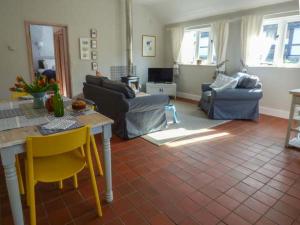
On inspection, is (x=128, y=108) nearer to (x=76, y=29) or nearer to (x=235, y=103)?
(x=235, y=103)

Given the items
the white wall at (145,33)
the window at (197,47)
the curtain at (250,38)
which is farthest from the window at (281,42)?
the white wall at (145,33)

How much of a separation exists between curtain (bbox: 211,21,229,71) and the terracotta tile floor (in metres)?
2.71

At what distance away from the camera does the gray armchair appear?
3912 millimetres

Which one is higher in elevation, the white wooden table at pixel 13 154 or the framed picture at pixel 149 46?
the framed picture at pixel 149 46

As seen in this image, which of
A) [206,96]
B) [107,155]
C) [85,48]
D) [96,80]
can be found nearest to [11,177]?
[107,155]

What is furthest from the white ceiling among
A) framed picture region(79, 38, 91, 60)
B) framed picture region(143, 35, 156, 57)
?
framed picture region(79, 38, 91, 60)

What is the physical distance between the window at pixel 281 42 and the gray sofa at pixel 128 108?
2.63 meters

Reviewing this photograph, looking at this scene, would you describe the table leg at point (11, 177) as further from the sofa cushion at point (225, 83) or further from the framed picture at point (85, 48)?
the framed picture at point (85, 48)

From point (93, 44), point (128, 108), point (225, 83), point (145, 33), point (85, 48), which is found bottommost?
point (128, 108)

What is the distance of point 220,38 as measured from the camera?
16.4ft

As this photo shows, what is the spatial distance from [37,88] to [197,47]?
4902 mm

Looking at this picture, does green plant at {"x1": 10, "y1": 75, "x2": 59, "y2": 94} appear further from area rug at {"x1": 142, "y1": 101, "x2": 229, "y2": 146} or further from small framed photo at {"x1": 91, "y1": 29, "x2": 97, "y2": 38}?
small framed photo at {"x1": 91, "y1": 29, "x2": 97, "y2": 38}

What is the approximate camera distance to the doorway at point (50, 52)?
4445mm

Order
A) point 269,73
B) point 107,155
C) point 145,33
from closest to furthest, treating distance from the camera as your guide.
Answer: point 107,155, point 269,73, point 145,33
